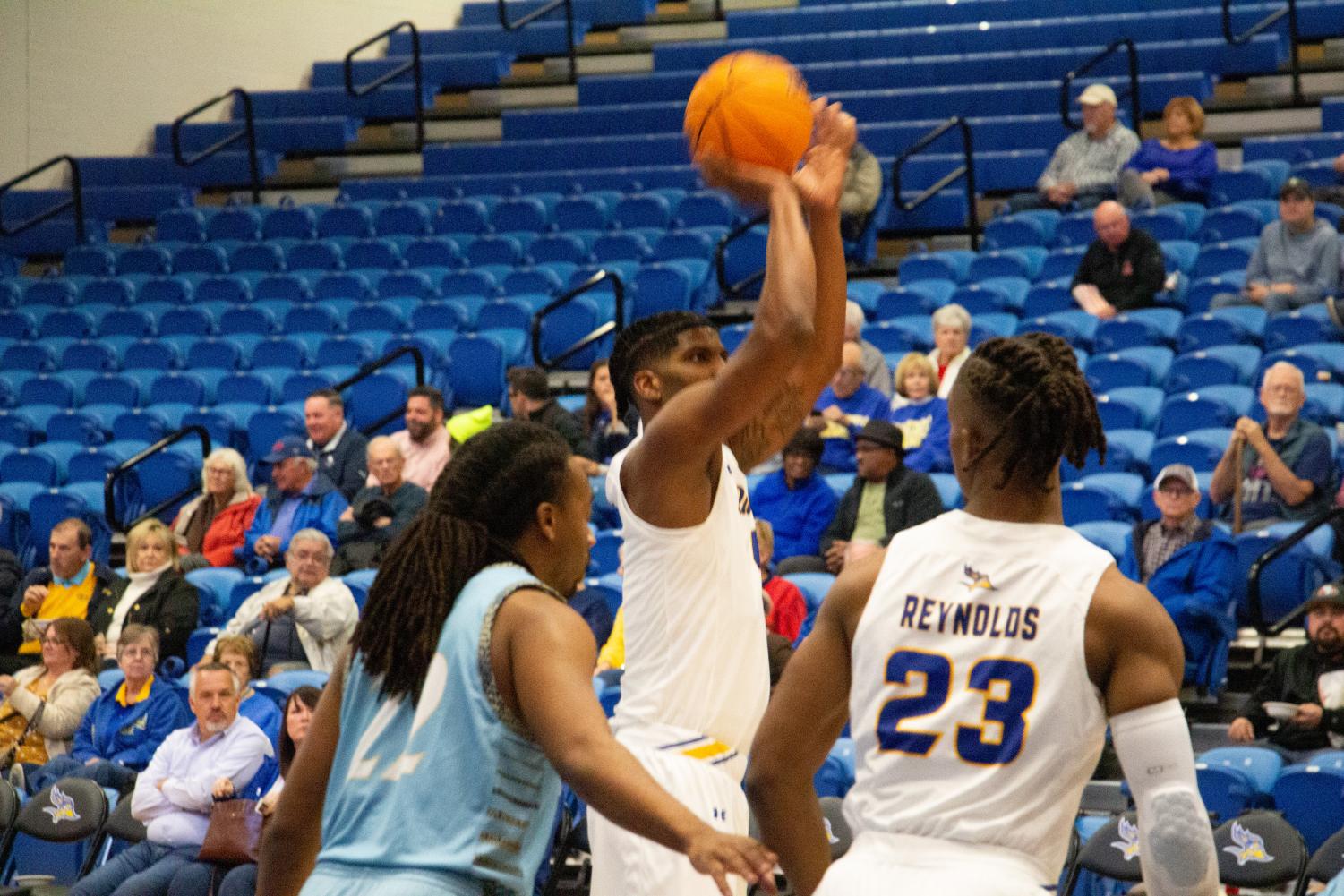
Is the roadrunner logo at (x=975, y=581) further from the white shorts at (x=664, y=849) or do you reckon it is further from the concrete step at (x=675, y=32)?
the concrete step at (x=675, y=32)

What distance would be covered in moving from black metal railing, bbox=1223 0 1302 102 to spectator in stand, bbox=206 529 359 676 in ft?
29.2

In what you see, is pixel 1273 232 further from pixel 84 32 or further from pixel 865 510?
pixel 84 32

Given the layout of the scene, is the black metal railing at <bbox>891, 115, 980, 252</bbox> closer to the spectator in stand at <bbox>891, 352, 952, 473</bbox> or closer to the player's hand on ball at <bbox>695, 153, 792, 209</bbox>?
the spectator in stand at <bbox>891, 352, 952, 473</bbox>

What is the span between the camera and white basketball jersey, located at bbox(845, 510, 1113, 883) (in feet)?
8.54

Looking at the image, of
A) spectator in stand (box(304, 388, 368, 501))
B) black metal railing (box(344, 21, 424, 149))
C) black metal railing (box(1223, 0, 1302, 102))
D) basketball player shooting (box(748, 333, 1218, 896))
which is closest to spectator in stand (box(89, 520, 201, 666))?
spectator in stand (box(304, 388, 368, 501))

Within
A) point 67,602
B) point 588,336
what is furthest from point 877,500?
point 67,602

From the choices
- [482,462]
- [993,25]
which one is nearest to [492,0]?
[993,25]

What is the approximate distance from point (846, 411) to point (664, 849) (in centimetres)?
626

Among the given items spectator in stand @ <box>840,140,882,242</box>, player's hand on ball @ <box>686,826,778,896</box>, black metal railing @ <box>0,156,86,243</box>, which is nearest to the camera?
player's hand on ball @ <box>686,826,778,896</box>

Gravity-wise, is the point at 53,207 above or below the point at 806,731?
above

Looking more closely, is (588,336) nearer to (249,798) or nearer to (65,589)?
(65,589)

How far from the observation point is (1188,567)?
24.6 feet

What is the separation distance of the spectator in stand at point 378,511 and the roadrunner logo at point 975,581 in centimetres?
679

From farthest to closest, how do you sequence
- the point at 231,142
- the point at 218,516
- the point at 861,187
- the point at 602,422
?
the point at 231,142, the point at 861,187, the point at 218,516, the point at 602,422
